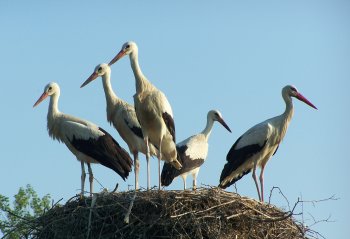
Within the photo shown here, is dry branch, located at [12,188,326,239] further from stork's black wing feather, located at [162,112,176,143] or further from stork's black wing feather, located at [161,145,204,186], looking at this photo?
stork's black wing feather, located at [161,145,204,186]

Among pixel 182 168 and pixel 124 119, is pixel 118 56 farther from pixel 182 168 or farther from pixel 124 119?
pixel 182 168

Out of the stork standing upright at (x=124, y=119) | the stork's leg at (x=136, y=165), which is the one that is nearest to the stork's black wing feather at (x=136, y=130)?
the stork standing upright at (x=124, y=119)

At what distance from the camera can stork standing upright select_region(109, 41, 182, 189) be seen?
37.6 ft

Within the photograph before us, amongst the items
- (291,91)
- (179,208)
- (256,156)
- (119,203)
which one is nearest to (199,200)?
(179,208)

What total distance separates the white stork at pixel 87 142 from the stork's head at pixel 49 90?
35 centimetres

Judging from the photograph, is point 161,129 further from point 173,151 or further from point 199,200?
point 199,200

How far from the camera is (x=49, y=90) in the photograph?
12977 mm

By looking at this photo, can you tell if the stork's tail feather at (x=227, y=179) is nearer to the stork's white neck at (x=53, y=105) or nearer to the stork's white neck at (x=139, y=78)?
the stork's white neck at (x=139, y=78)

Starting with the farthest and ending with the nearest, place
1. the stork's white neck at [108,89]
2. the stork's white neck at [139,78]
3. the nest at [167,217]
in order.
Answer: the stork's white neck at [108,89] → the stork's white neck at [139,78] → the nest at [167,217]

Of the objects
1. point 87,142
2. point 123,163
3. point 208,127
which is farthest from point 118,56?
point 208,127

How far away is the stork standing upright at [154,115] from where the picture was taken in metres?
11.4

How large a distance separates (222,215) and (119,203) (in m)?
1.11

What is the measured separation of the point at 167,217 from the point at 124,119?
11.0 ft

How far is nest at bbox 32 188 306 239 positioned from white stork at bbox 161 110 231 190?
10.2 feet
